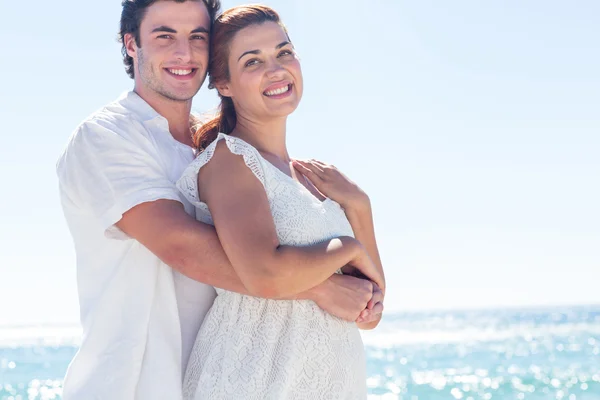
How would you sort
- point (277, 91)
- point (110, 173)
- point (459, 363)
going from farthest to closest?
point (459, 363) < point (277, 91) < point (110, 173)

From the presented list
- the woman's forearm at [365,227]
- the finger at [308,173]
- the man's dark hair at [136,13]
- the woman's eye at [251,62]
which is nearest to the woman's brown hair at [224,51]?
the woman's eye at [251,62]

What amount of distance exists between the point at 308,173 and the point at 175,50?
2.66 feet

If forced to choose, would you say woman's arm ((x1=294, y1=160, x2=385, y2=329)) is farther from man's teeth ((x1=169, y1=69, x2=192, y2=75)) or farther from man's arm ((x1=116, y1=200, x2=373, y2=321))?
man's teeth ((x1=169, y1=69, x2=192, y2=75))

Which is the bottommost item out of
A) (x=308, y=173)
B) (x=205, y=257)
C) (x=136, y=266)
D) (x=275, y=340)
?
(x=275, y=340)

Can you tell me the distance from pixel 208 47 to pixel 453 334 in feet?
99.4

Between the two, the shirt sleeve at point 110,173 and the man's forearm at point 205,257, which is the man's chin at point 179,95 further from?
the man's forearm at point 205,257

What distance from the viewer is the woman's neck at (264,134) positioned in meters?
3.79

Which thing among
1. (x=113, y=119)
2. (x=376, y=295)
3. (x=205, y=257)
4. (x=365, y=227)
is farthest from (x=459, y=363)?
(x=205, y=257)

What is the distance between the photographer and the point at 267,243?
3.20m

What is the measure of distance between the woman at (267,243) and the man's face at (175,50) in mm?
150

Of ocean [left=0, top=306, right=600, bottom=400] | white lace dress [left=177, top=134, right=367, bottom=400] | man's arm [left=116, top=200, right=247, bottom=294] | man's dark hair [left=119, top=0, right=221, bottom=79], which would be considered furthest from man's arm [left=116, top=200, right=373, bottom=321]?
ocean [left=0, top=306, right=600, bottom=400]

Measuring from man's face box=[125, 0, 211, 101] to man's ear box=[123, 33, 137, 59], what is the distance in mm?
138

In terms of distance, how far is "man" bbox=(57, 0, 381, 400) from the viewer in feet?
10.9

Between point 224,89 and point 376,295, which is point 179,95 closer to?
point 224,89
